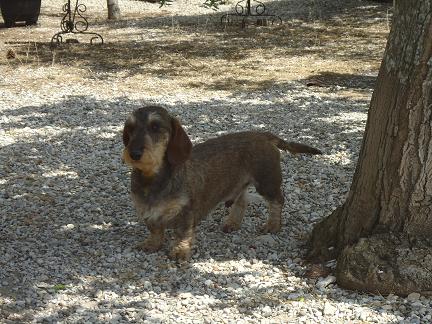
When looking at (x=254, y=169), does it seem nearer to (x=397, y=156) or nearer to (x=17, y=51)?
(x=397, y=156)

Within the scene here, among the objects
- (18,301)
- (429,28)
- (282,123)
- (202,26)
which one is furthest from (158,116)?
(202,26)

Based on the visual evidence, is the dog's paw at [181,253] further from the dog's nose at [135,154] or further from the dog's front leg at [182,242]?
the dog's nose at [135,154]

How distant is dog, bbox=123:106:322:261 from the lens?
473cm

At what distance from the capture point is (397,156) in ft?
14.3

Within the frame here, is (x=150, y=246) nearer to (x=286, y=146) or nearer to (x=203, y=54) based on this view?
(x=286, y=146)

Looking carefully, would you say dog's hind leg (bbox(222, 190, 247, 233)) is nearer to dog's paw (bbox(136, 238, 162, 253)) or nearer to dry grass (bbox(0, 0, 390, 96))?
dog's paw (bbox(136, 238, 162, 253))

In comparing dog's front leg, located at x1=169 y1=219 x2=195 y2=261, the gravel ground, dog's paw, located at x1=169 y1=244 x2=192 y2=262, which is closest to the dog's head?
dog's front leg, located at x1=169 y1=219 x2=195 y2=261

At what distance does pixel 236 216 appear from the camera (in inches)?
226

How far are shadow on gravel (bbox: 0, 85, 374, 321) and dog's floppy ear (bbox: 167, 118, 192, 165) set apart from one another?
2.80 feet

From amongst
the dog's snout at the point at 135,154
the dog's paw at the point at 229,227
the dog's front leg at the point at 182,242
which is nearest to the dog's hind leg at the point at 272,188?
the dog's paw at the point at 229,227

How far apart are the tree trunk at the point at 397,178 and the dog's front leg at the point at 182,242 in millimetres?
1189

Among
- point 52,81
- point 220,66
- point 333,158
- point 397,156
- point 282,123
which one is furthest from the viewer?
point 220,66

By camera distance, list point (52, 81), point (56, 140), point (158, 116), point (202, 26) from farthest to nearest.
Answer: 1. point (202, 26)
2. point (52, 81)
3. point (56, 140)
4. point (158, 116)

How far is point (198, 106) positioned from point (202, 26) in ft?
26.2
